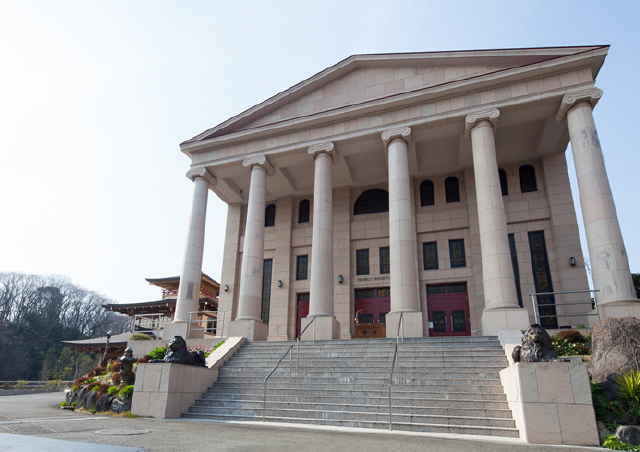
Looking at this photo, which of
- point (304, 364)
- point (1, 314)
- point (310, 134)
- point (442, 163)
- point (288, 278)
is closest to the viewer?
point (304, 364)

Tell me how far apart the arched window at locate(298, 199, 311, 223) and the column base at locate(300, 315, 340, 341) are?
32.4ft

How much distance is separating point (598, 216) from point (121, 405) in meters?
17.3

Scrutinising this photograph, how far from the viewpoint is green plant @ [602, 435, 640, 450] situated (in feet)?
23.9

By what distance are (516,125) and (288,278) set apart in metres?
14.8

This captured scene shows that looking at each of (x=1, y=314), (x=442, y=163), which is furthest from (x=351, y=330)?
(x=1, y=314)

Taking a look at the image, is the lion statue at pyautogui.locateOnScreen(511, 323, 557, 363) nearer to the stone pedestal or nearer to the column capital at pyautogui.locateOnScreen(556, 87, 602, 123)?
the stone pedestal

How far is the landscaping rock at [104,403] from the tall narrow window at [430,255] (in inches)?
634

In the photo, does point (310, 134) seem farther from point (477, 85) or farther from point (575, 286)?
point (575, 286)

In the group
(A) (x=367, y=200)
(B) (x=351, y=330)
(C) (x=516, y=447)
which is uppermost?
(A) (x=367, y=200)

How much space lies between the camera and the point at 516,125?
19.9 m

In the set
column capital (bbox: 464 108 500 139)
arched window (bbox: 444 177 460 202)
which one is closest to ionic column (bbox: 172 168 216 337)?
arched window (bbox: 444 177 460 202)

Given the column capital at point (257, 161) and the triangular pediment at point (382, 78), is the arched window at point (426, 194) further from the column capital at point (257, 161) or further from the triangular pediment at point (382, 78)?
the column capital at point (257, 161)

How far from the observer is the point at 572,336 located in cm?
1304

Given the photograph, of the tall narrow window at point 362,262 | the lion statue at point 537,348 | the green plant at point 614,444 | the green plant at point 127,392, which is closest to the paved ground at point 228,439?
the green plant at point 614,444
